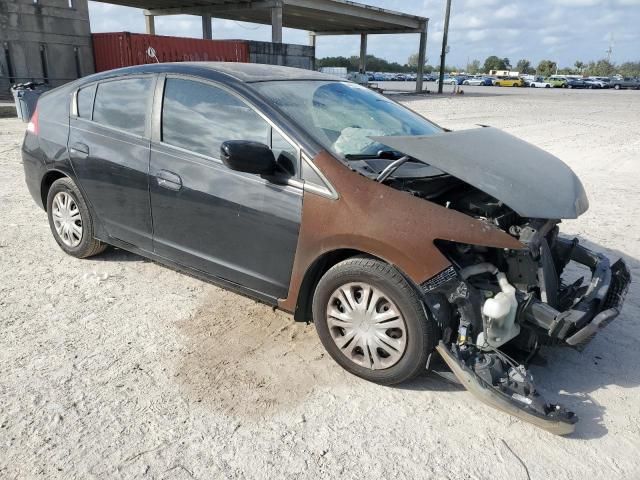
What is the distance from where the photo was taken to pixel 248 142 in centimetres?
300

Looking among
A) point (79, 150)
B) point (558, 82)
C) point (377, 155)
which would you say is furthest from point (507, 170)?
point (558, 82)

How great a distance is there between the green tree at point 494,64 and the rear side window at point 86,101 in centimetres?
12665

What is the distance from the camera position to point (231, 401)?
282 cm

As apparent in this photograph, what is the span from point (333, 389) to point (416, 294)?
75 centimetres

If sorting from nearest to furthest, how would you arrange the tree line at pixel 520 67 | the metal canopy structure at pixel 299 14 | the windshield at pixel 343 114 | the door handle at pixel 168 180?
the windshield at pixel 343 114 → the door handle at pixel 168 180 → the metal canopy structure at pixel 299 14 → the tree line at pixel 520 67

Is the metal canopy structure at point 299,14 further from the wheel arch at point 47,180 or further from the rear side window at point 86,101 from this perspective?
the rear side window at point 86,101

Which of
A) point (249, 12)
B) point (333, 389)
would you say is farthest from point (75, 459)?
point (249, 12)

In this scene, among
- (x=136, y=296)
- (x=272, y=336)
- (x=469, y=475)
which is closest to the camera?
(x=469, y=475)

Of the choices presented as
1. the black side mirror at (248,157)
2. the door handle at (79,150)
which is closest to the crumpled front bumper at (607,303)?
the black side mirror at (248,157)

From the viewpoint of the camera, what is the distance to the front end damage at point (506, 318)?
2572 millimetres

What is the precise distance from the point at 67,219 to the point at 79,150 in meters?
0.70

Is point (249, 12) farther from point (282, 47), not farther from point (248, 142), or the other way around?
point (248, 142)

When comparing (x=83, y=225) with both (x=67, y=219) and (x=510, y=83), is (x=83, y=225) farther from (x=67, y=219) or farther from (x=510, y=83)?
(x=510, y=83)

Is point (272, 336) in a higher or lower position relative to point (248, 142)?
lower
